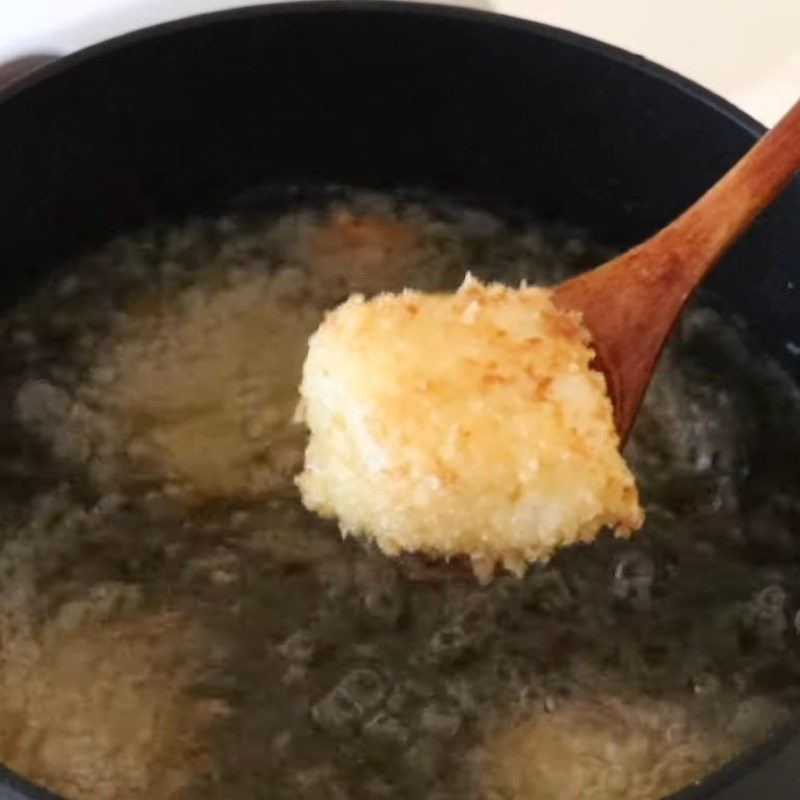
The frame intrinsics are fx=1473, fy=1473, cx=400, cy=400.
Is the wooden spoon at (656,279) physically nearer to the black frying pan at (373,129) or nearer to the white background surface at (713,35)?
the black frying pan at (373,129)

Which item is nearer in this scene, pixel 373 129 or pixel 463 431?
pixel 463 431

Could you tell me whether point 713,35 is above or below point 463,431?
above

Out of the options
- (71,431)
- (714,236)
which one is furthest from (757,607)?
(71,431)

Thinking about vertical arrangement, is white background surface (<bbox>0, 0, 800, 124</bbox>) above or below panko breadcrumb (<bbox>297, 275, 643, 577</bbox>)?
above

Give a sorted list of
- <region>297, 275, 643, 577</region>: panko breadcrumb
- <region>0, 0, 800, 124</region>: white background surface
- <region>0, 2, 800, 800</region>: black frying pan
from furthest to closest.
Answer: <region>0, 0, 800, 124</region>: white background surface → <region>0, 2, 800, 800</region>: black frying pan → <region>297, 275, 643, 577</region>: panko breadcrumb

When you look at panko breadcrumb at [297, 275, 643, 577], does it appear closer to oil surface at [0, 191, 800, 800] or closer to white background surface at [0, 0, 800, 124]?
oil surface at [0, 191, 800, 800]

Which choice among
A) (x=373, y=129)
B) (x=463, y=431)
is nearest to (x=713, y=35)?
(x=373, y=129)

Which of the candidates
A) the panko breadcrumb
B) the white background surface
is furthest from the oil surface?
the white background surface

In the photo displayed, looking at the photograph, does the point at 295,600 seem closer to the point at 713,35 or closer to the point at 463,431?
the point at 463,431
